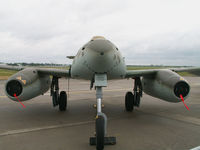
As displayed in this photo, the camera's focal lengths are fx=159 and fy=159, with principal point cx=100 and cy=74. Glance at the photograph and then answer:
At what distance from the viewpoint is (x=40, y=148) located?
399cm

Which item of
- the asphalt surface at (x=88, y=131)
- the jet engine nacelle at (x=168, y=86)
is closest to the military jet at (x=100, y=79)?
the jet engine nacelle at (x=168, y=86)

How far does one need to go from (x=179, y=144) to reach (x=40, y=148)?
3.60 metres

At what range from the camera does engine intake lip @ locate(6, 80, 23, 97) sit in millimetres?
5789

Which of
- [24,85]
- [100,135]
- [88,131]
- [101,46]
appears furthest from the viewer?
[24,85]

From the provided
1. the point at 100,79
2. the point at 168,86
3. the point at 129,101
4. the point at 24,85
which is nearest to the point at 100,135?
the point at 100,79

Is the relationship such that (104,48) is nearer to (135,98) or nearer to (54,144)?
(54,144)

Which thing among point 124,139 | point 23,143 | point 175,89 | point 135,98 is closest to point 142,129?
point 124,139

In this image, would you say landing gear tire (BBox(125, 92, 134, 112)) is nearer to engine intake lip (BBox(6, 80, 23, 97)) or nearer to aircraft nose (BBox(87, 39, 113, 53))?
aircraft nose (BBox(87, 39, 113, 53))

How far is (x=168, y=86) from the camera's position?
6.04 m

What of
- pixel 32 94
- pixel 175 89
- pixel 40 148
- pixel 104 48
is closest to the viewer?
pixel 40 148

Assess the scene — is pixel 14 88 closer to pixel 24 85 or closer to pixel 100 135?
pixel 24 85

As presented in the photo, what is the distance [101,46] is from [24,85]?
349cm

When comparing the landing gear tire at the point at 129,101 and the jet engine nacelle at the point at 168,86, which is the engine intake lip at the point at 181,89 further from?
the landing gear tire at the point at 129,101

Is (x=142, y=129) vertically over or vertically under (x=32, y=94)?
under
